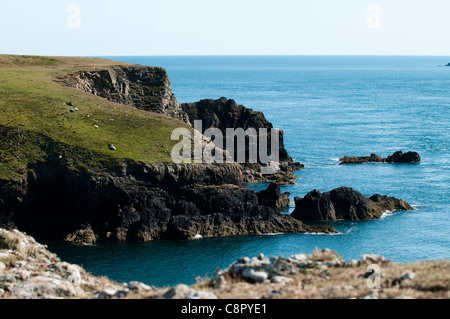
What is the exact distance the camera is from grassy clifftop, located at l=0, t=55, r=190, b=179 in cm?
7206

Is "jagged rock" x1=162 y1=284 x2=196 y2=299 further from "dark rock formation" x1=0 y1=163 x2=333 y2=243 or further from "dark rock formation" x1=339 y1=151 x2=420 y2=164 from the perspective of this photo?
"dark rock formation" x1=339 y1=151 x2=420 y2=164

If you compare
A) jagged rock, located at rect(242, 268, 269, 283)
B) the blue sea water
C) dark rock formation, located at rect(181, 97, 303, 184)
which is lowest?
the blue sea water

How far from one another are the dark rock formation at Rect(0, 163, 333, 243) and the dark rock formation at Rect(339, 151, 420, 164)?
144 ft

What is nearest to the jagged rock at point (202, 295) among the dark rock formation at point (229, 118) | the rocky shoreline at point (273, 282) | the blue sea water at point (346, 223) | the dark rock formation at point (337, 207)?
the rocky shoreline at point (273, 282)

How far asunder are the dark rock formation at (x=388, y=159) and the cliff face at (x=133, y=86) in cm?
3206

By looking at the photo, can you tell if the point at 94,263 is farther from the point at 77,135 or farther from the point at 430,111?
the point at 430,111

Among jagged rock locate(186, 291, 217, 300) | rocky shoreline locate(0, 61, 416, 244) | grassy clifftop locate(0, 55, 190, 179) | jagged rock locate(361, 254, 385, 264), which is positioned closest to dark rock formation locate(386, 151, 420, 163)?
rocky shoreline locate(0, 61, 416, 244)

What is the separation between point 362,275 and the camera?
2380 centimetres

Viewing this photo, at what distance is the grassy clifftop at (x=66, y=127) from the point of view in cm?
7206

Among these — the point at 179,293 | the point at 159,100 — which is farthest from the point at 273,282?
the point at 159,100

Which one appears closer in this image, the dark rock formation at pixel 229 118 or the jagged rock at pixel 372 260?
the jagged rock at pixel 372 260

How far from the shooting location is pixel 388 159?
114125mm

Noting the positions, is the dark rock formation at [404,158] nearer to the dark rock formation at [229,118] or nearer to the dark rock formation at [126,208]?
the dark rock formation at [229,118]

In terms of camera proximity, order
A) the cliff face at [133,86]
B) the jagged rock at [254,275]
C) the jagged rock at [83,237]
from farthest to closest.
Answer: the cliff face at [133,86], the jagged rock at [83,237], the jagged rock at [254,275]
